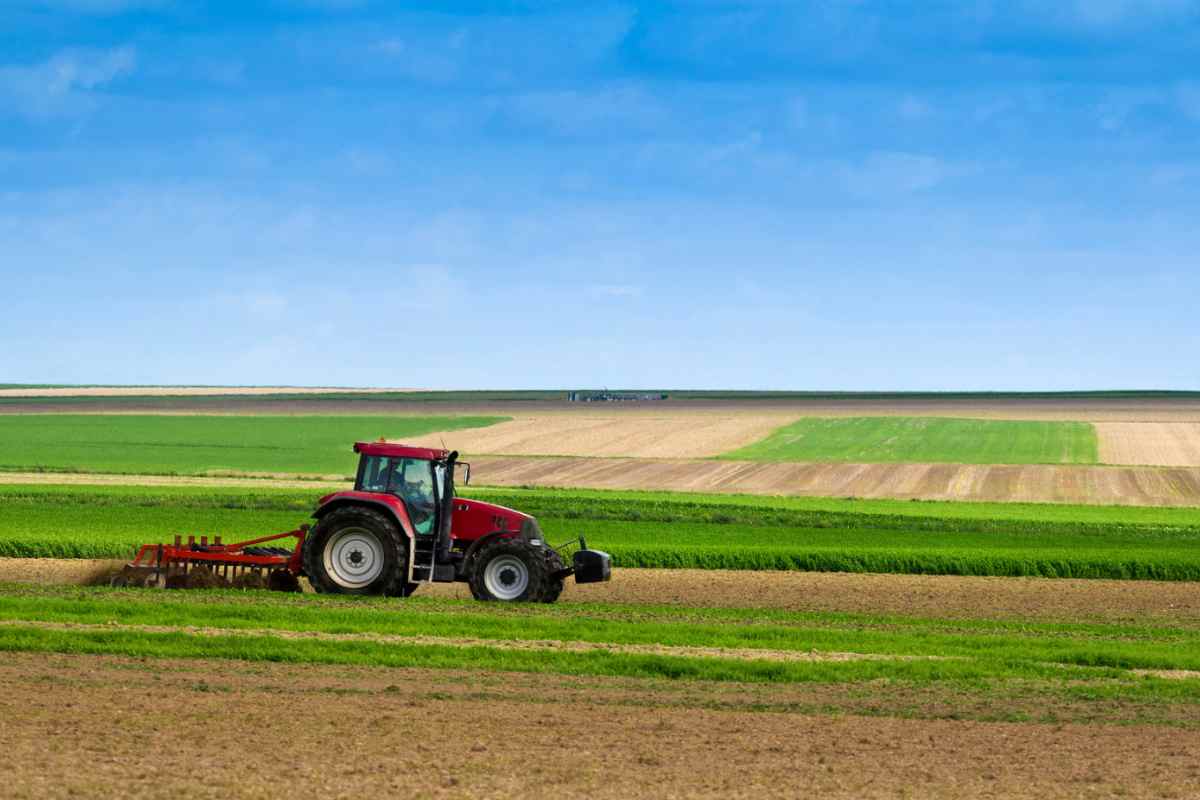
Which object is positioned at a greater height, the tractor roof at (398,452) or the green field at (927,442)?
the green field at (927,442)

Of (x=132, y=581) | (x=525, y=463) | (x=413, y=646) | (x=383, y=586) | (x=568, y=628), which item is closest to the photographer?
(x=413, y=646)

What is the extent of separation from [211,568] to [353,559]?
110 inches

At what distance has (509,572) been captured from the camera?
23766 mm

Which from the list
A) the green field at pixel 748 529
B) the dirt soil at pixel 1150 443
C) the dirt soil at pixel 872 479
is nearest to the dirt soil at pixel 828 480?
the dirt soil at pixel 872 479

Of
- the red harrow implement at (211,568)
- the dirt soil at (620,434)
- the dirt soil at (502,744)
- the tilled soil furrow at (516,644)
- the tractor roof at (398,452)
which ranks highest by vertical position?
the dirt soil at (620,434)

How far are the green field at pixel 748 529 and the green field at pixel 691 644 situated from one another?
9.08m

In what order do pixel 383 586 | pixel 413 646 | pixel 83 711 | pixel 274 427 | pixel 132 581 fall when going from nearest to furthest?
1. pixel 83 711
2. pixel 413 646
3. pixel 383 586
4. pixel 132 581
5. pixel 274 427

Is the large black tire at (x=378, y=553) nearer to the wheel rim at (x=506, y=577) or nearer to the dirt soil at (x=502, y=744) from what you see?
the wheel rim at (x=506, y=577)

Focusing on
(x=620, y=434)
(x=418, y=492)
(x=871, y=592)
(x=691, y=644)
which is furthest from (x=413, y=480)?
(x=620, y=434)

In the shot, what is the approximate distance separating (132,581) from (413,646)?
8.05 metres

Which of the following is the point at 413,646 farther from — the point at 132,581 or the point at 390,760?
the point at 132,581

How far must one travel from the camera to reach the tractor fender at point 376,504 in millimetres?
23062

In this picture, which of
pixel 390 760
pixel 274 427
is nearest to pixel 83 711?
pixel 390 760

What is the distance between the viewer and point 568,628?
20.8 metres
